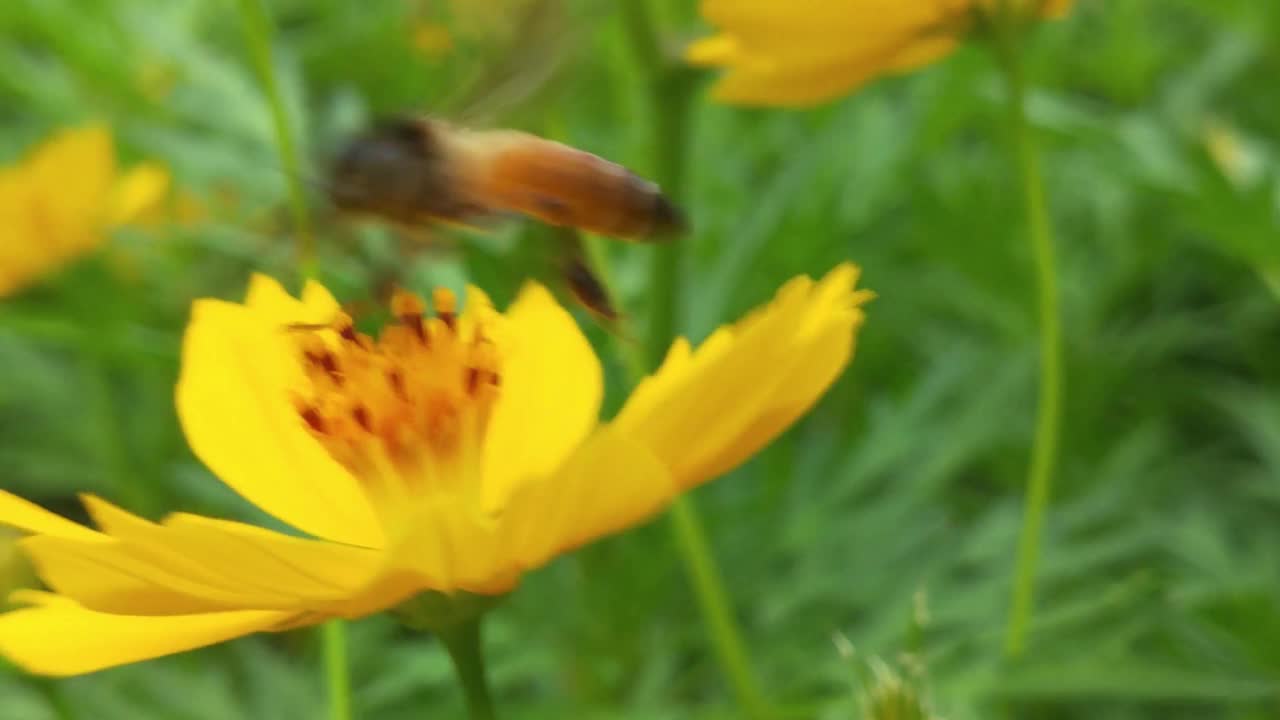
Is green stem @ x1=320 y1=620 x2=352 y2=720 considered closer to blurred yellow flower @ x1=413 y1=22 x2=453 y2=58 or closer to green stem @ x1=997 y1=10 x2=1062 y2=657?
green stem @ x1=997 y1=10 x2=1062 y2=657

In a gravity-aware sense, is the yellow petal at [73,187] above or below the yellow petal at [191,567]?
above

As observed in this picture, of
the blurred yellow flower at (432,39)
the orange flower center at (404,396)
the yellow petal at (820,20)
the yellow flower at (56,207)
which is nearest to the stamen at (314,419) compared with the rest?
the orange flower center at (404,396)

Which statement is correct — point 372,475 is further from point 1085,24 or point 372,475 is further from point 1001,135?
point 1085,24

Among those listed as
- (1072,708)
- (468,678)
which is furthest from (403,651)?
(468,678)

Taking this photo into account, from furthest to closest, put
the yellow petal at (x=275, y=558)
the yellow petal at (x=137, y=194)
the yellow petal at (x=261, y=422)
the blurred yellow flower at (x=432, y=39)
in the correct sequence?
the blurred yellow flower at (x=432, y=39) < the yellow petal at (x=137, y=194) < the yellow petal at (x=261, y=422) < the yellow petal at (x=275, y=558)

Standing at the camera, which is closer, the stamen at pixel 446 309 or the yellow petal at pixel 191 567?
the yellow petal at pixel 191 567

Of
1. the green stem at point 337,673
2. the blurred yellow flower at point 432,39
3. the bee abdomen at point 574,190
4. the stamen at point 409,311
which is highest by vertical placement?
the blurred yellow flower at point 432,39

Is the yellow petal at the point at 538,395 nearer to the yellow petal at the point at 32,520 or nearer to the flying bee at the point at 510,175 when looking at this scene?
the flying bee at the point at 510,175

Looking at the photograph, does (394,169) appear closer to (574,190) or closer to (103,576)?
(574,190)

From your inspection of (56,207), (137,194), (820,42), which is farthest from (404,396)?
(137,194)
